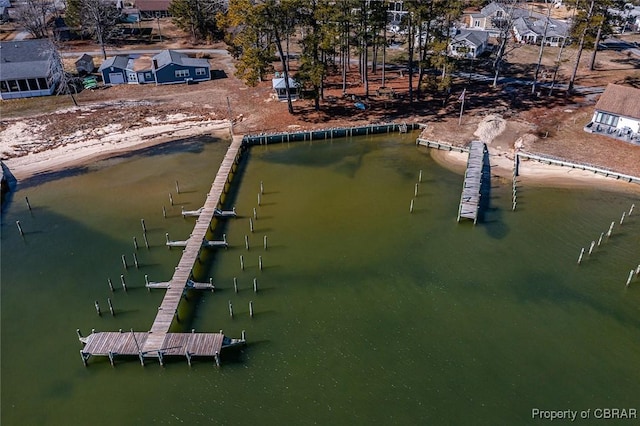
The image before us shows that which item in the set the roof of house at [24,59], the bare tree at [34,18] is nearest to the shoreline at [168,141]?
the roof of house at [24,59]

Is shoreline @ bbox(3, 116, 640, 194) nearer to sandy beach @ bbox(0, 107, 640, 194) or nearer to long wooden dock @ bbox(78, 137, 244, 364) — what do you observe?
sandy beach @ bbox(0, 107, 640, 194)

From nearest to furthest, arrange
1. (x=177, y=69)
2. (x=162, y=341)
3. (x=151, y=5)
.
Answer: (x=162, y=341), (x=177, y=69), (x=151, y=5)

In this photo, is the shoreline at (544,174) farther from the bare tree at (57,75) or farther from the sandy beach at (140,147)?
the bare tree at (57,75)

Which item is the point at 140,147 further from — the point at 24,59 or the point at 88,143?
the point at 24,59

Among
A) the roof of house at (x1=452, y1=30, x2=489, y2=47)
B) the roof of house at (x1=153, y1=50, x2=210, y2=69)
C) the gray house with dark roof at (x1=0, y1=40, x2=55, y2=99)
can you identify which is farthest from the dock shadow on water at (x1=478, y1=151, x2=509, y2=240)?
the gray house with dark roof at (x1=0, y1=40, x2=55, y2=99)

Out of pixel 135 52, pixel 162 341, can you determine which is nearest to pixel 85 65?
pixel 135 52

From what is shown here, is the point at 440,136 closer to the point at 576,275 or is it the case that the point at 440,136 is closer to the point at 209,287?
the point at 576,275

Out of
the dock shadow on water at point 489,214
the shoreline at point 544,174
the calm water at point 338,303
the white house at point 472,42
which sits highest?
the white house at point 472,42
